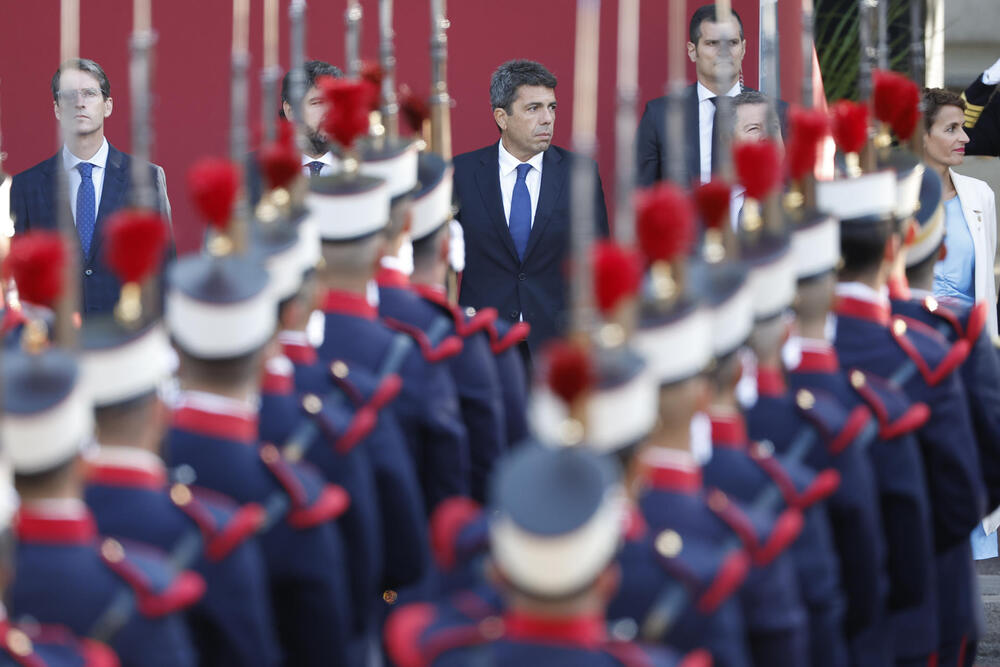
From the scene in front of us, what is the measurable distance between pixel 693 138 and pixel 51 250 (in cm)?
375

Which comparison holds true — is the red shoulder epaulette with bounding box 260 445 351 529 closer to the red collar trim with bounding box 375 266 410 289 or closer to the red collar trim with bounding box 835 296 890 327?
the red collar trim with bounding box 375 266 410 289

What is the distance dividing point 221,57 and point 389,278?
312 centimetres

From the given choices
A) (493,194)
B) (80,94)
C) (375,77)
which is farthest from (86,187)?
(375,77)

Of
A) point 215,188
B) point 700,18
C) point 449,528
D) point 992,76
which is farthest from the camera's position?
point 992,76

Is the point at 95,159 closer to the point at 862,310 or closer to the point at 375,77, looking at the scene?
the point at 375,77

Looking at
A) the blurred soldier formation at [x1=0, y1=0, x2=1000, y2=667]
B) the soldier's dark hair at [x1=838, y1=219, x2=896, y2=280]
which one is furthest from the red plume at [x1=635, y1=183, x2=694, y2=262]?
the soldier's dark hair at [x1=838, y1=219, x2=896, y2=280]

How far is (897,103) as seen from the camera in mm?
4598

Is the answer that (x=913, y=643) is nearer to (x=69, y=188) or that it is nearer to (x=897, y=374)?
(x=897, y=374)

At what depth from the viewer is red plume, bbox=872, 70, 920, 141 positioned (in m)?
4.59

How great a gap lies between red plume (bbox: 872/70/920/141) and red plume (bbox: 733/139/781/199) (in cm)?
103

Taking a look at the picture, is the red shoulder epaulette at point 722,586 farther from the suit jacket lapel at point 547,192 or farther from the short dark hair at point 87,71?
the short dark hair at point 87,71

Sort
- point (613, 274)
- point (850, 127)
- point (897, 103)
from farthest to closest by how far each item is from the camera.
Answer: point (897, 103)
point (850, 127)
point (613, 274)

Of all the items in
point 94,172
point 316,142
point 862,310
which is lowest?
Result: point 862,310

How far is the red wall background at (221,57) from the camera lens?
7125 mm
